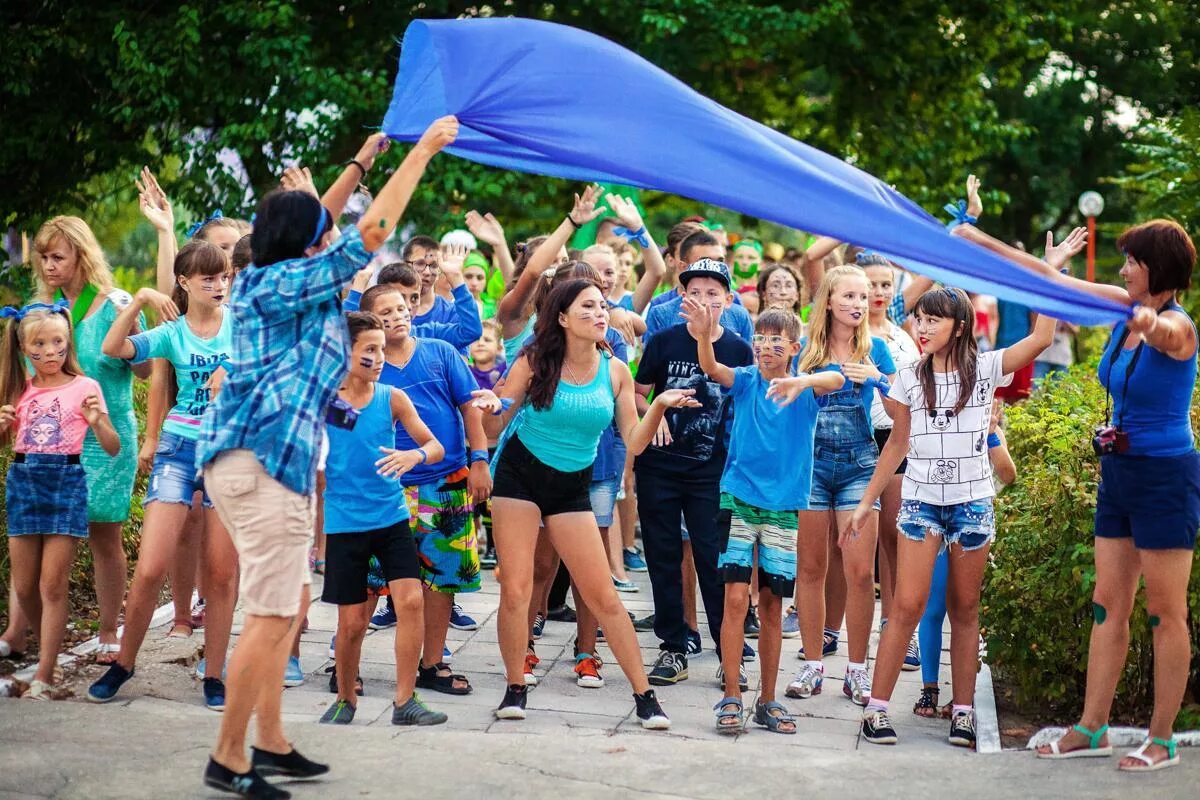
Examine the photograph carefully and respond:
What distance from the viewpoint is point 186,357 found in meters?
6.79

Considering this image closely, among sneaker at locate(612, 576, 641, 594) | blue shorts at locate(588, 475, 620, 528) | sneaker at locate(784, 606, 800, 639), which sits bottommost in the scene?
sneaker at locate(784, 606, 800, 639)

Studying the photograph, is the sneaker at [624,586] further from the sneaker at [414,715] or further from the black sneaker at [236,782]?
the black sneaker at [236,782]

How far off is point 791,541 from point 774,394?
71cm

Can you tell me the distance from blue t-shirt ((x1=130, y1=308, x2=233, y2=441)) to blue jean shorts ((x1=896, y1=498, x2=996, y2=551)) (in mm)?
3202

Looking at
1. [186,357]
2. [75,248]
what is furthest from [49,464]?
[75,248]

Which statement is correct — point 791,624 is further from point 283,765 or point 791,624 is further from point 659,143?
point 283,765

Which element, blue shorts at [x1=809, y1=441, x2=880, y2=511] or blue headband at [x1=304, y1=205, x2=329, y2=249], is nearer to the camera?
blue headband at [x1=304, y1=205, x2=329, y2=249]

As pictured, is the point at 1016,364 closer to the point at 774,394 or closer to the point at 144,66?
the point at 774,394

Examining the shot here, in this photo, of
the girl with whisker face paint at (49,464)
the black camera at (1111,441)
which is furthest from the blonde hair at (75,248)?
the black camera at (1111,441)

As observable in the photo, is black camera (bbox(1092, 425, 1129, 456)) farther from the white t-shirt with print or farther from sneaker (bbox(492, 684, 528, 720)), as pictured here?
sneaker (bbox(492, 684, 528, 720))

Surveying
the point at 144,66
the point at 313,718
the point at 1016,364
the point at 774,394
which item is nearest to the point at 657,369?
the point at 774,394

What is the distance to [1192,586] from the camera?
6.20m

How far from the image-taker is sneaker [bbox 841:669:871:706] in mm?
7086

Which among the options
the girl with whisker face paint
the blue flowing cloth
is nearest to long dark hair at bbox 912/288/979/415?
the blue flowing cloth
